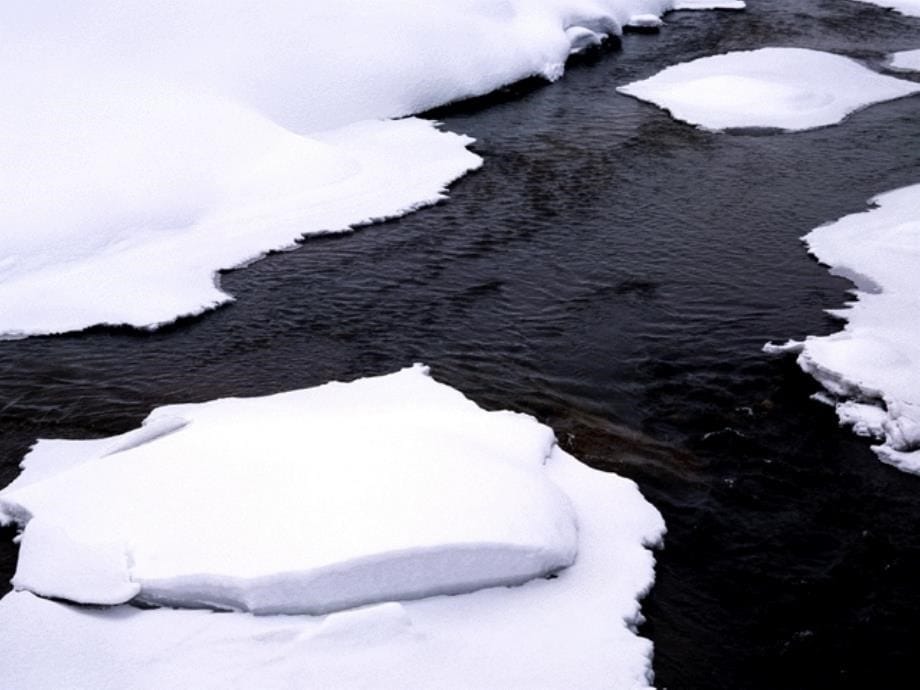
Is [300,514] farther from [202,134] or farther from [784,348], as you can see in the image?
[202,134]

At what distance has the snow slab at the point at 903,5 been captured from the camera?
1057 inches

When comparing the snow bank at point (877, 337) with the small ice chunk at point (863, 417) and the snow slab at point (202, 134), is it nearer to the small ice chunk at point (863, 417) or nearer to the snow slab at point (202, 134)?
the small ice chunk at point (863, 417)

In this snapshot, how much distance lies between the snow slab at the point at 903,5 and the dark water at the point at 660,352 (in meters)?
12.6

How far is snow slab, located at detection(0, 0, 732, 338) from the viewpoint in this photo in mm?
11453

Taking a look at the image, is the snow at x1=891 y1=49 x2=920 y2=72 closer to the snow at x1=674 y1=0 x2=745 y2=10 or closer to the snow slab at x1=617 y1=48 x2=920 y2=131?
the snow slab at x1=617 y1=48 x2=920 y2=131

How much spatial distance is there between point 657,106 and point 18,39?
11.4m

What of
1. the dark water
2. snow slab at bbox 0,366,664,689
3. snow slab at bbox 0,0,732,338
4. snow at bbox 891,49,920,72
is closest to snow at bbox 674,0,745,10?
snow at bbox 891,49,920,72

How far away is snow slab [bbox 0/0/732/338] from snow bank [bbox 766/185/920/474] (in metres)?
6.00

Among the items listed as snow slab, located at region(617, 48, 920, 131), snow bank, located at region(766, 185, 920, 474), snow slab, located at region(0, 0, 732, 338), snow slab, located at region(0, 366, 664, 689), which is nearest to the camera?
snow slab, located at region(0, 366, 664, 689)

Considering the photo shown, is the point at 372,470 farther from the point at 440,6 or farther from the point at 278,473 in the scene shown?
the point at 440,6

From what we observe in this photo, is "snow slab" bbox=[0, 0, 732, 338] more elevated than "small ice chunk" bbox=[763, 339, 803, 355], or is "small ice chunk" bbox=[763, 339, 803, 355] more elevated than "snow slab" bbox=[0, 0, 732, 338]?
"snow slab" bbox=[0, 0, 732, 338]

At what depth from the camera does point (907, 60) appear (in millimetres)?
21562

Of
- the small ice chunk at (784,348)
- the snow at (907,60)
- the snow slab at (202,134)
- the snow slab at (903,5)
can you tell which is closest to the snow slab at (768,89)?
the snow at (907,60)

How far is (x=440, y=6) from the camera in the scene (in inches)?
763
